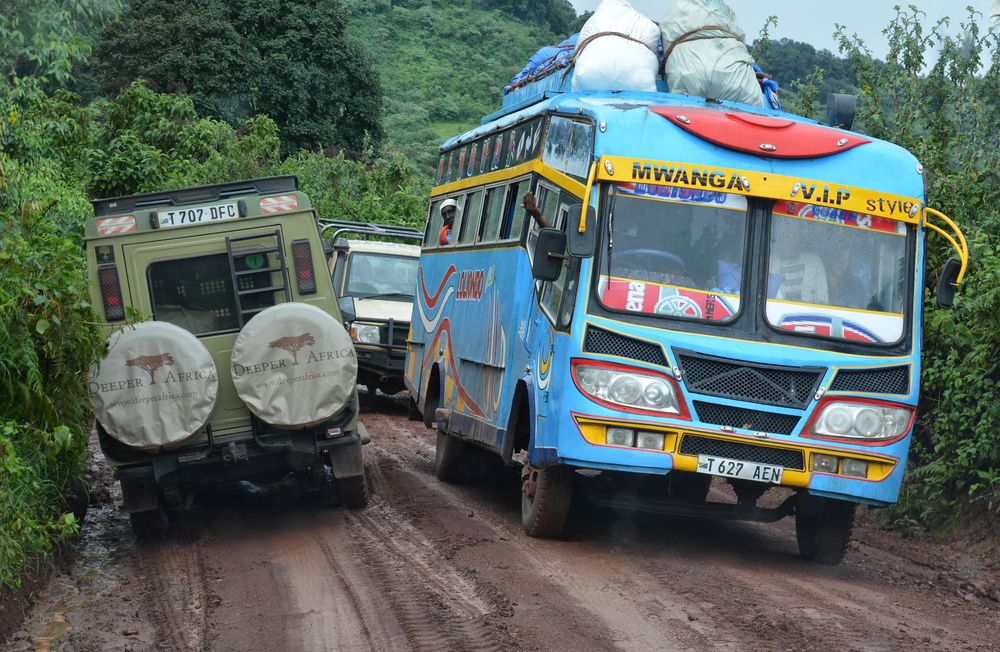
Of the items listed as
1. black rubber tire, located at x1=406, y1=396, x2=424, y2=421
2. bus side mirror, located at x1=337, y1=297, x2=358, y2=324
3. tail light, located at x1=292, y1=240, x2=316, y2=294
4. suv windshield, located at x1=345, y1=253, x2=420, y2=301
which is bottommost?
black rubber tire, located at x1=406, y1=396, x2=424, y2=421

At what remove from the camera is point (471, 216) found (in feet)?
41.7

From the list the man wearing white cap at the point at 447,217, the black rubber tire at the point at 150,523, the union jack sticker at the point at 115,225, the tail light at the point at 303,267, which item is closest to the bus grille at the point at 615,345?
the tail light at the point at 303,267

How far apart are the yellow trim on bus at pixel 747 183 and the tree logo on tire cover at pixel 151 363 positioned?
326 cm

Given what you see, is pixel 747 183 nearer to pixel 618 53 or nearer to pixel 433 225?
pixel 618 53

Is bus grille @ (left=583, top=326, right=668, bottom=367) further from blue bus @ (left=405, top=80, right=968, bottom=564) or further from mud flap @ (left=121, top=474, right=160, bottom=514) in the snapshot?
mud flap @ (left=121, top=474, right=160, bottom=514)

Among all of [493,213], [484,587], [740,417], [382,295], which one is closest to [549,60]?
Result: [493,213]

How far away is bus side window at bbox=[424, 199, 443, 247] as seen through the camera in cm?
1445

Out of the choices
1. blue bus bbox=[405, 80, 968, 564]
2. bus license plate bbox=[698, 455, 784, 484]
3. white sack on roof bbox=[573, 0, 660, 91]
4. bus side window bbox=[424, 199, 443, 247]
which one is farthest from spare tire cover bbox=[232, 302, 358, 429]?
bus side window bbox=[424, 199, 443, 247]

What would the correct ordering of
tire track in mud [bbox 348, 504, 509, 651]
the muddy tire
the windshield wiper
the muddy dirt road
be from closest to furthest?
tire track in mud [bbox 348, 504, 509, 651]
the muddy dirt road
the muddy tire
the windshield wiper

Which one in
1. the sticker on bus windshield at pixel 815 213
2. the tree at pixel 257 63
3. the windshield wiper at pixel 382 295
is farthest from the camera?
the tree at pixel 257 63

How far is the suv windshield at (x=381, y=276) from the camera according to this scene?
19.1 metres

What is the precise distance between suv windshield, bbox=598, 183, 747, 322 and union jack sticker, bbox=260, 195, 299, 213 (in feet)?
9.27

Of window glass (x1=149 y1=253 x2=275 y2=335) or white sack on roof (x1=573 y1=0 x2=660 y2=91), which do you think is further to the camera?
white sack on roof (x1=573 y1=0 x2=660 y2=91)

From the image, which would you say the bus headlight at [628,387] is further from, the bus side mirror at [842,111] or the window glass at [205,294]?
the bus side mirror at [842,111]
